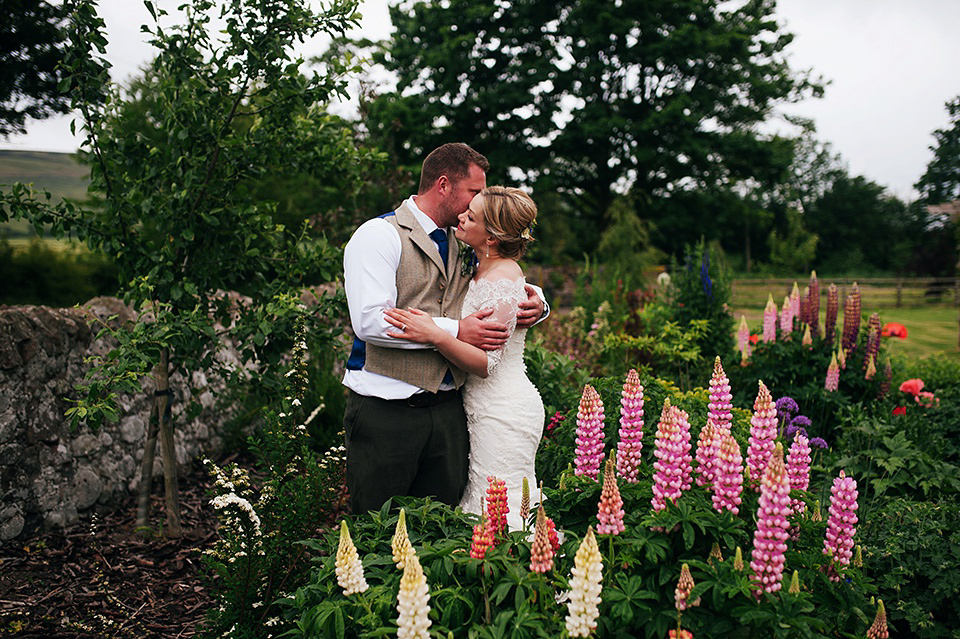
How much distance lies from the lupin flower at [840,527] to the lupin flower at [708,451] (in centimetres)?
40

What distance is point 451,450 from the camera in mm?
3115

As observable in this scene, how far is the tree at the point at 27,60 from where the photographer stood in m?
4.73

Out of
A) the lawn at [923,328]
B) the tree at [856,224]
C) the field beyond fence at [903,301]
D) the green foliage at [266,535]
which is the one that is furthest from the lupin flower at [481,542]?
the tree at [856,224]

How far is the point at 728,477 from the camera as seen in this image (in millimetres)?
1967

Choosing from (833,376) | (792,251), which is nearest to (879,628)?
(833,376)

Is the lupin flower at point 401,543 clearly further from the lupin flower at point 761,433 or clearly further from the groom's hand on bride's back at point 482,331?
the groom's hand on bride's back at point 482,331

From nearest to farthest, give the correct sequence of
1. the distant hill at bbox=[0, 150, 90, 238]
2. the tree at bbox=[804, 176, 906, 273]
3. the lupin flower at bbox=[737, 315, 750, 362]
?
the distant hill at bbox=[0, 150, 90, 238] < the lupin flower at bbox=[737, 315, 750, 362] < the tree at bbox=[804, 176, 906, 273]

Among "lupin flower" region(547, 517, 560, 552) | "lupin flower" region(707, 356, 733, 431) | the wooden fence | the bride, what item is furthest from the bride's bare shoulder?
the wooden fence

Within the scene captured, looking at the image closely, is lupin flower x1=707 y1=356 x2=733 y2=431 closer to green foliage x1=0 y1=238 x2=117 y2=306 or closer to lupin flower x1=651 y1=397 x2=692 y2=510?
lupin flower x1=651 y1=397 x2=692 y2=510

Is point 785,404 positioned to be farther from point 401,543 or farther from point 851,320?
point 401,543

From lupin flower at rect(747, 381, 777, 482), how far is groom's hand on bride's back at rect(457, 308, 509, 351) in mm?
1178

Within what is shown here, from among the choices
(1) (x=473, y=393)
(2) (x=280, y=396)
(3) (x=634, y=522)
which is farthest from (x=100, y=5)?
(3) (x=634, y=522)

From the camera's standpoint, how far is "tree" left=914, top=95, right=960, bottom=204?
34719 mm

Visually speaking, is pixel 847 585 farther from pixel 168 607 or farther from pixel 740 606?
pixel 168 607
